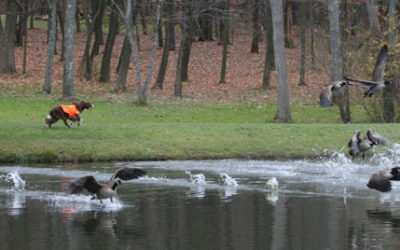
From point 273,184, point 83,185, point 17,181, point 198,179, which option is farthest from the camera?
point 198,179

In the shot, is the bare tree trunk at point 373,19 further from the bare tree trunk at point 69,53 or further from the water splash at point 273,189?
the water splash at point 273,189

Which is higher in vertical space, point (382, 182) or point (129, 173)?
point (129, 173)

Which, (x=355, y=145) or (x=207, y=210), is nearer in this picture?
(x=207, y=210)

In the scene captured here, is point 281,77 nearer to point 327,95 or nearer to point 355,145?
point 355,145

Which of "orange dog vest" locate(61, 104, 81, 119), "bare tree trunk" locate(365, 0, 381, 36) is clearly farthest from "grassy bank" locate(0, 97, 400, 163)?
"bare tree trunk" locate(365, 0, 381, 36)

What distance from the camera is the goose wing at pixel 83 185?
11531 millimetres

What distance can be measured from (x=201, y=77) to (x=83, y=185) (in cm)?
3279

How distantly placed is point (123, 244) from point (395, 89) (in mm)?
19145

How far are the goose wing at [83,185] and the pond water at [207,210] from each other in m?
0.46

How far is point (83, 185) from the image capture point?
11.7 metres

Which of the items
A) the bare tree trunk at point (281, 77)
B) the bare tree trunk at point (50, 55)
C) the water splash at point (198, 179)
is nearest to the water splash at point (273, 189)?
the water splash at point (198, 179)

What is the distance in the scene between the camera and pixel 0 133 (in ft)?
68.6

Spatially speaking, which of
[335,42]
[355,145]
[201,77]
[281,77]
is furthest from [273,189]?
[201,77]

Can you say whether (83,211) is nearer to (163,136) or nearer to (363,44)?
(163,136)
